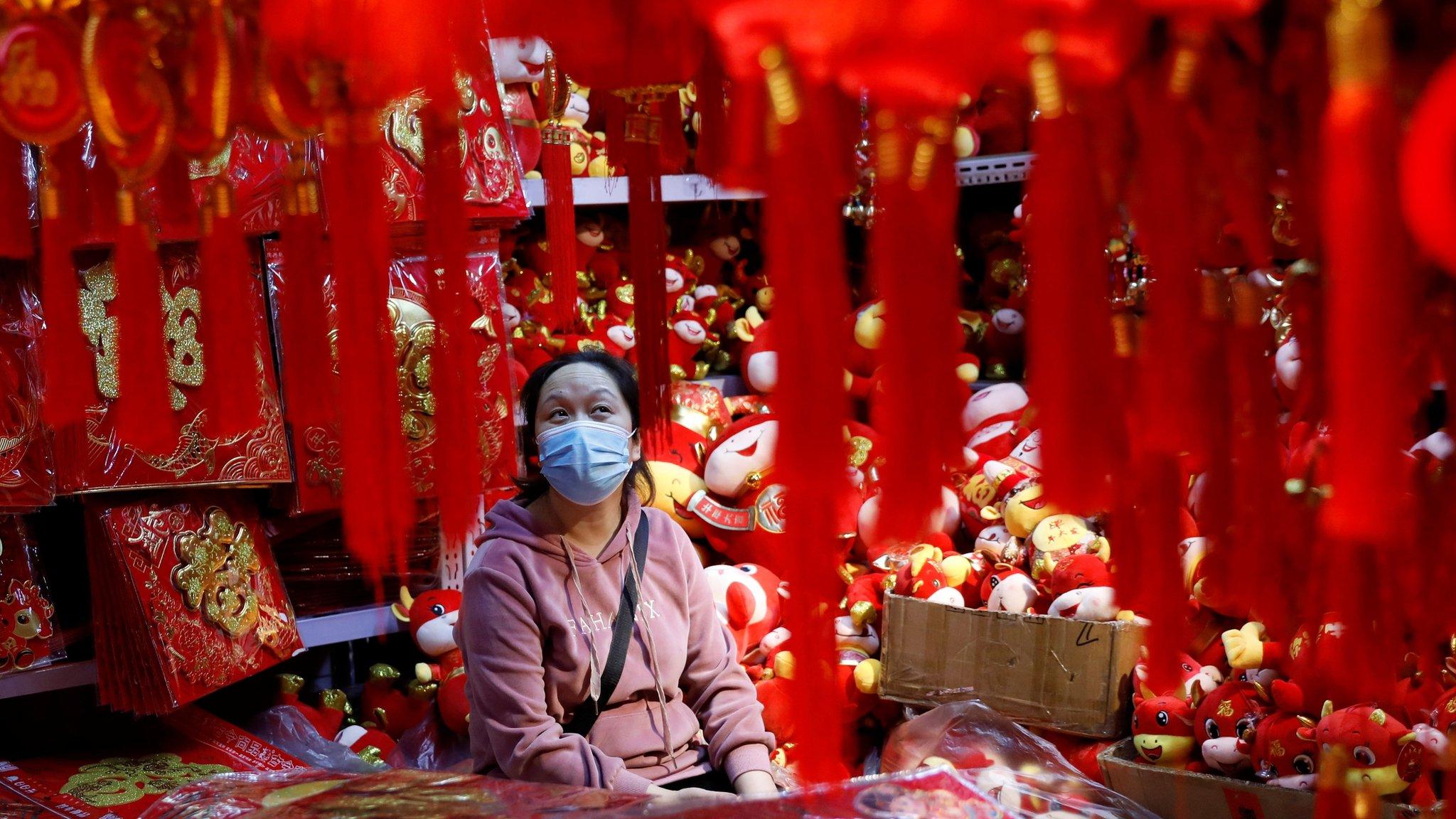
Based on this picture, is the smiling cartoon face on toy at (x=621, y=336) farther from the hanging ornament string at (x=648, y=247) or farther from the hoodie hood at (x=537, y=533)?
the hanging ornament string at (x=648, y=247)

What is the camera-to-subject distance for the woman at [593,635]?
53.6 inches

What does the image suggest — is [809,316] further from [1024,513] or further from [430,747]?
A: [430,747]

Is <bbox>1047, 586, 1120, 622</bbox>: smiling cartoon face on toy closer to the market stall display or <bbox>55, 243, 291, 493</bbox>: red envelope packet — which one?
the market stall display

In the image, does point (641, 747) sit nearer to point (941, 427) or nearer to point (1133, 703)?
point (1133, 703)

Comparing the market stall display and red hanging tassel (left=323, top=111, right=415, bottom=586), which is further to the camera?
red hanging tassel (left=323, top=111, right=415, bottom=586)

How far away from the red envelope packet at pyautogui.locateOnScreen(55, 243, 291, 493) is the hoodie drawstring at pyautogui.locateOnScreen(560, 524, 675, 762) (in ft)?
1.42

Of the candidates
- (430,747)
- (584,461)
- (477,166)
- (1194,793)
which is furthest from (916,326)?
(430,747)

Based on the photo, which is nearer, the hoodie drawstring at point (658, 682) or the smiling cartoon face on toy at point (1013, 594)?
the hoodie drawstring at point (658, 682)

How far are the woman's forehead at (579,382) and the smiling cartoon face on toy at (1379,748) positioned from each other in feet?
2.97

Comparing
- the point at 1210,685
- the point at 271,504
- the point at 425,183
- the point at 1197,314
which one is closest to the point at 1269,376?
the point at 1197,314

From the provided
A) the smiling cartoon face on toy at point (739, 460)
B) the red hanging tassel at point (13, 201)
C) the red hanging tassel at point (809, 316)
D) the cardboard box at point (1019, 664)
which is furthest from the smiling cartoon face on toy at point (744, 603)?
the red hanging tassel at point (809, 316)

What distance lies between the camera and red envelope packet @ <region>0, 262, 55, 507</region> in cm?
158

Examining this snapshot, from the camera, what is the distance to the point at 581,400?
1.41 m

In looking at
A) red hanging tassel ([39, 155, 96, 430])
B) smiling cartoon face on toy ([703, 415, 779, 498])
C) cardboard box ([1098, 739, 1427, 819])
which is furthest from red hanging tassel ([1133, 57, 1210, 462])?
smiling cartoon face on toy ([703, 415, 779, 498])
